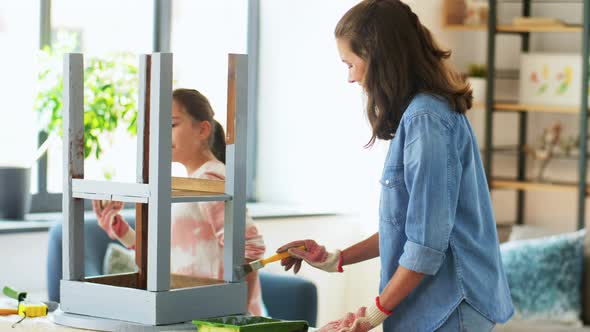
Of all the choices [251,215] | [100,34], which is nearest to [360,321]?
[251,215]

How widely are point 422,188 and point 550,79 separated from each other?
3378mm

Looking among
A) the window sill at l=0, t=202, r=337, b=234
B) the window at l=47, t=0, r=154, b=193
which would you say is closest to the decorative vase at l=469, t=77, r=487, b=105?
the window sill at l=0, t=202, r=337, b=234

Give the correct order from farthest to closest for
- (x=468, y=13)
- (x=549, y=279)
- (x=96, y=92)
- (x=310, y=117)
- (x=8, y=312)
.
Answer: (x=468, y=13)
(x=310, y=117)
(x=549, y=279)
(x=96, y=92)
(x=8, y=312)

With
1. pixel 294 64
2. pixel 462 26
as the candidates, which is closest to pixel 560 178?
pixel 462 26

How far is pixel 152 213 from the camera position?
1.87m

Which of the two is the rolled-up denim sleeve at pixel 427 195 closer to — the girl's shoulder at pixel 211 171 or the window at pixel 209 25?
the girl's shoulder at pixel 211 171

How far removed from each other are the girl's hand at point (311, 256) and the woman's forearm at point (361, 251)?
21mm

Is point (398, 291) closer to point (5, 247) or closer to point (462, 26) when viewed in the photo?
point (5, 247)

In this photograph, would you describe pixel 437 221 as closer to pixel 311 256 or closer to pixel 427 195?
pixel 427 195

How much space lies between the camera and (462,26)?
5113mm

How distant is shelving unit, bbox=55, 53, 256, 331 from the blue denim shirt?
0.31 m

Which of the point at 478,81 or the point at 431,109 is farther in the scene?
the point at 478,81

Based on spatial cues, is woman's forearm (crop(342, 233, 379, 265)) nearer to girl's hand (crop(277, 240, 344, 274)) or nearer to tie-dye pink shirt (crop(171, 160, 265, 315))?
girl's hand (crop(277, 240, 344, 274))

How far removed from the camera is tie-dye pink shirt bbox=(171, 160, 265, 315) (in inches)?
90.3
